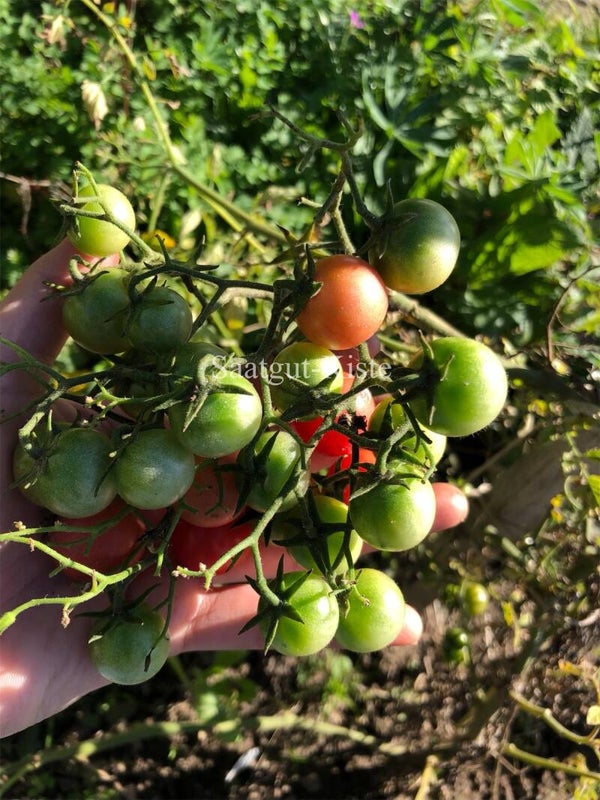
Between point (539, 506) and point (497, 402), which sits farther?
point (539, 506)

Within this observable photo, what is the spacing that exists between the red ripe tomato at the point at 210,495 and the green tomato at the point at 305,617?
0.43ft

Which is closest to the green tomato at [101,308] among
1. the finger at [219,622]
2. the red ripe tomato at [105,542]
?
the red ripe tomato at [105,542]

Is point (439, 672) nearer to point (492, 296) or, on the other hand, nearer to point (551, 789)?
point (551, 789)

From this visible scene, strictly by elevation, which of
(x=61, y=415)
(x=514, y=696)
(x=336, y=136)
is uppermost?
(x=336, y=136)

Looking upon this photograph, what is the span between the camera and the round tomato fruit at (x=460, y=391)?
0.81 m

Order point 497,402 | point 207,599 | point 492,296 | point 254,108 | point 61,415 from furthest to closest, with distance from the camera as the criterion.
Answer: point 254,108 → point 492,296 → point 207,599 → point 61,415 → point 497,402

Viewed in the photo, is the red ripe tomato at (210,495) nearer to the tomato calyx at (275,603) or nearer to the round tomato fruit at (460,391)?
the tomato calyx at (275,603)

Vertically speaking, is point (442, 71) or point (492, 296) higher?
point (442, 71)

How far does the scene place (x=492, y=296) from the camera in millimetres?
1688

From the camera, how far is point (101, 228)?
0.99 meters

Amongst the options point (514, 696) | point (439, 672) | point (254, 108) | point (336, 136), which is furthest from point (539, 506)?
point (254, 108)

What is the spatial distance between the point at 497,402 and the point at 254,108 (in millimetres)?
1436

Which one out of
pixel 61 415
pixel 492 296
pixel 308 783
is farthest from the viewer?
pixel 308 783

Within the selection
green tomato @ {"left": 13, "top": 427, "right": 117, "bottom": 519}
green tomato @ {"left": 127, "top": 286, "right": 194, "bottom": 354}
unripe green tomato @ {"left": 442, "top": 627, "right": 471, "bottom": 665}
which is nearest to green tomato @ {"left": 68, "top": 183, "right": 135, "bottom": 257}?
green tomato @ {"left": 127, "top": 286, "right": 194, "bottom": 354}
